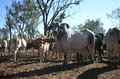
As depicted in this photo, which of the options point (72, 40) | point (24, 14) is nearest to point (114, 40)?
point (72, 40)

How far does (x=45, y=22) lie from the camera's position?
33.6 meters

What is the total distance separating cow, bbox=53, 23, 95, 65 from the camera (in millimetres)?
12523

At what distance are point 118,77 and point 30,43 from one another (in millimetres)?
12824

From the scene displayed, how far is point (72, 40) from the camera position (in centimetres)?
1295

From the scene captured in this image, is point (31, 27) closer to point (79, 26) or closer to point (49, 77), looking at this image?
point (79, 26)

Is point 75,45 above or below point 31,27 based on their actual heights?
below

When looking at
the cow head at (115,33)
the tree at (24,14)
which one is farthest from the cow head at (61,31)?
the tree at (24,14)

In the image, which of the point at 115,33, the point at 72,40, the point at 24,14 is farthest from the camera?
the point at 24,14

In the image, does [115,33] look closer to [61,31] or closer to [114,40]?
[114,40]

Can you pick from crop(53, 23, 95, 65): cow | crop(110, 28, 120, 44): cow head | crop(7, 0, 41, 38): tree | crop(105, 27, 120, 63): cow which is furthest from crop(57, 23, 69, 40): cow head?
crop(7, 0, 41, 38): tree

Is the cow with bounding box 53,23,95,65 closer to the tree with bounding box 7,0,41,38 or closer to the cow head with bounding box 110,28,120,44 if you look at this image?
the cow head with bounding box 110,28,120,44

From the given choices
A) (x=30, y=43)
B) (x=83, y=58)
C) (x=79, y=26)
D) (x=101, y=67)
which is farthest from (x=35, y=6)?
(x=79, y=26)

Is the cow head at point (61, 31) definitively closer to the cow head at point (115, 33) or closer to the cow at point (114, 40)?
the cow at point (114, 40)

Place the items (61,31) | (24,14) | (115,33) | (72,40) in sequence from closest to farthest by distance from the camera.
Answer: (61,31), (115,33), (72,40), (24,14)
